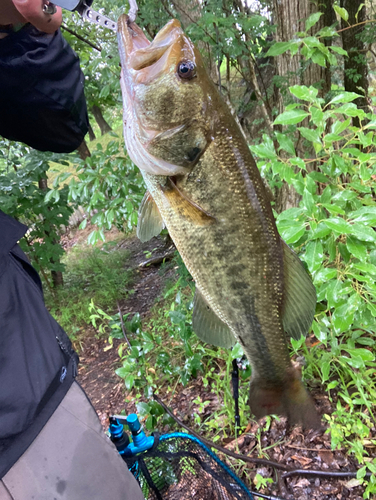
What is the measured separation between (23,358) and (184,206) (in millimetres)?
943

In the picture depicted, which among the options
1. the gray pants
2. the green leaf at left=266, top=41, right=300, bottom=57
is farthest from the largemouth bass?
the green leaf at left=266, top=41, right=300, bottom=57

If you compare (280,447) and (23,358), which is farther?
(280,447)

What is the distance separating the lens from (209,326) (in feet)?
5.29

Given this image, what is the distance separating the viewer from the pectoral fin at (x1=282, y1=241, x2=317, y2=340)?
1423mm

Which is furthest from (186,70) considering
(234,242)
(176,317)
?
(176,317)

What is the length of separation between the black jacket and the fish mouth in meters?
0.90

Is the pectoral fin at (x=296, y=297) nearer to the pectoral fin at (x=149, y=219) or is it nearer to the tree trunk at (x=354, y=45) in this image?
the pectoral fin at (x=149, y=219)

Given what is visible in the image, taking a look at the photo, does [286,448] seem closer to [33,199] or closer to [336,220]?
[336,220]

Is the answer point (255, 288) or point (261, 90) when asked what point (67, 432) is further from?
point (261, 90)

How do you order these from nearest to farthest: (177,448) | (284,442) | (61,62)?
(61,62)
(177,448)
(284,442)

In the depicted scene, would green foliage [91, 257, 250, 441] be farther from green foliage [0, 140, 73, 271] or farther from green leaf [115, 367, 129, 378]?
green foliage [0, 140, 73, 271]

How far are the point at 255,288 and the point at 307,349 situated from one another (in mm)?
1406

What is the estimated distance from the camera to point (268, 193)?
4.57 ft

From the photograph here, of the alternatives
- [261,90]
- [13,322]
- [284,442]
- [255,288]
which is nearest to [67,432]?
[13,322]
